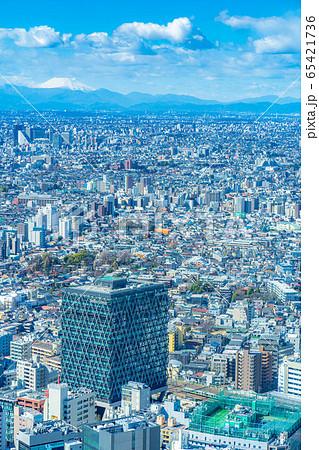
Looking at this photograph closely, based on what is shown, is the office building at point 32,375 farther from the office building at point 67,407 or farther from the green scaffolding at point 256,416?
the green scaffolding at point 256,416

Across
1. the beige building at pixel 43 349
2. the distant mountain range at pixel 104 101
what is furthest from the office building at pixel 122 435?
the distant mountain range at pixel 104 101

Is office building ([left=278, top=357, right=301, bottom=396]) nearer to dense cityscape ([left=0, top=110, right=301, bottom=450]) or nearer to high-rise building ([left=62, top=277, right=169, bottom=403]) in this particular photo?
dense cityscape ([left=0, top=110, right=301, bottom=450])

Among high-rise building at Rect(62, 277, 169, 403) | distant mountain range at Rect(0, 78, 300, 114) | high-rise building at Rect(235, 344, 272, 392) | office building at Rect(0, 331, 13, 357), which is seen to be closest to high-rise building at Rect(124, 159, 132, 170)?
distant mountain range at Rect(0, 78, 300, 114)

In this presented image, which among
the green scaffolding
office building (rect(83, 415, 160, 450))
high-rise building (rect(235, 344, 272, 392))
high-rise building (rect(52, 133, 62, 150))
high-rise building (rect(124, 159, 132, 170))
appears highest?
high-rise building (rect(52, 133, 62, 150))

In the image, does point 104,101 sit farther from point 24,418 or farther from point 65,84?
point 24,418

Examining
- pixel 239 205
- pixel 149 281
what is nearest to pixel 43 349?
pixel 149 281

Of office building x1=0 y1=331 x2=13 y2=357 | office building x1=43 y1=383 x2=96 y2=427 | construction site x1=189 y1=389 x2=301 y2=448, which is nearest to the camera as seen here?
construction site x1=189 y1=389 x2=301 y2=448

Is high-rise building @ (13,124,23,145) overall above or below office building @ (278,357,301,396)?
above
